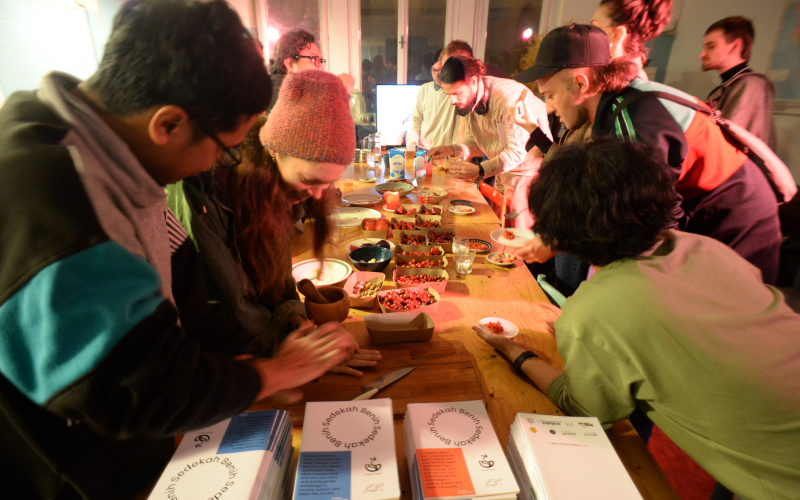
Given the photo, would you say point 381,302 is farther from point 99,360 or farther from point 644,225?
point 99,360

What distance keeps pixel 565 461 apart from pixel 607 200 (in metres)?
0.72

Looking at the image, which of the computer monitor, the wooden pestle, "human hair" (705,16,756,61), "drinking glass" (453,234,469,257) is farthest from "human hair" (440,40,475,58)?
the wooden pestle

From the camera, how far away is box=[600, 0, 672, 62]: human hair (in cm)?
186

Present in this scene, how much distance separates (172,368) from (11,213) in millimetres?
306

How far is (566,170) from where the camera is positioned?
120cm

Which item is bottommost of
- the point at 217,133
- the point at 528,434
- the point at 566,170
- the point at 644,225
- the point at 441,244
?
the point at 441,244

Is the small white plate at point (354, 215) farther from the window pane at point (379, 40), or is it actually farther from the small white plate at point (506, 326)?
the window pane at point (379, 40)

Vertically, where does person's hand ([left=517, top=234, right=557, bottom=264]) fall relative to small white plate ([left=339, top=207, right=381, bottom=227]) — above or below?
above

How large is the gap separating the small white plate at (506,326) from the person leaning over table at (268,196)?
47 cm

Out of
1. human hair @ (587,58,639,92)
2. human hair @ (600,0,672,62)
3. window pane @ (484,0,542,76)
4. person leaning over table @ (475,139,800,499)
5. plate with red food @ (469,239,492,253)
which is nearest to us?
person leaning over table @ (475,139,800,499)

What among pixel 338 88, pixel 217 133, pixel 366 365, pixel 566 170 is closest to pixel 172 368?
pixel 217 133

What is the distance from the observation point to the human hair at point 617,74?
1.71 m

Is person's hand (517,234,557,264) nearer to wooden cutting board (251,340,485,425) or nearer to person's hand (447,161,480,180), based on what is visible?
wooden cutting board (251,340,485,425)

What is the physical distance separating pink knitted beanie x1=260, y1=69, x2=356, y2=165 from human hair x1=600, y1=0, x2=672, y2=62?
160 centimetres
